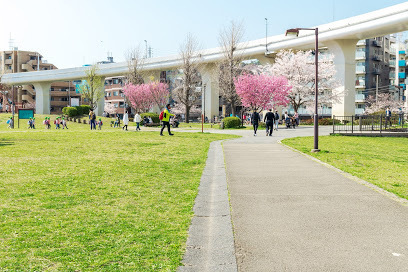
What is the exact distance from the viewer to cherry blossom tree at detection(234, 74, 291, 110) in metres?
40.5

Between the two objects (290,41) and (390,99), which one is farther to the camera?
(390,99)

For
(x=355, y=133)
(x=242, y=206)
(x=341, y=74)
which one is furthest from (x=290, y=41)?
(x=242, y=206)

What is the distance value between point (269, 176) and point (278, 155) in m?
4.67

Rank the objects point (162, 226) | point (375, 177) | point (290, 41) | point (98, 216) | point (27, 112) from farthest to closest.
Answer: point (290, 41) < point (27, 112) < point (375, 177) < point (98, 216) < point (162, 226)

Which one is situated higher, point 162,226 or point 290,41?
point 290,41

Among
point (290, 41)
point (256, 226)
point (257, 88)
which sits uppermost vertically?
point (290, 41)

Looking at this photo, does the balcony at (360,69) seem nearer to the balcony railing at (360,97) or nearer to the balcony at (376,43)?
the balcony railing at (360,97)

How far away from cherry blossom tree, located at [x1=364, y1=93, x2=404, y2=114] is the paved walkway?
195ft

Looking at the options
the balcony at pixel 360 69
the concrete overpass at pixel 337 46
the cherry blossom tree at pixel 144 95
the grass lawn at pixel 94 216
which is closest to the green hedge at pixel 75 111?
the cherry blossom tree at pixel 144 95

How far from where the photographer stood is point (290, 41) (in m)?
47.3

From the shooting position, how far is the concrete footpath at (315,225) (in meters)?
3.82

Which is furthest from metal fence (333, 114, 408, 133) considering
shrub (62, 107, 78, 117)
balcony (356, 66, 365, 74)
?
balcony (356, 66, 365, 74)

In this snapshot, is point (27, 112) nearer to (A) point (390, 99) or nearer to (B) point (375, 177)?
(B) point (375, 177)

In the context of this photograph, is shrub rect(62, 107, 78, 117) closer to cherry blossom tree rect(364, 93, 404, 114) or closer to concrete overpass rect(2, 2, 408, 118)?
concrete overpass rect(2, 2, 408, 118)
